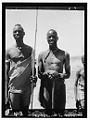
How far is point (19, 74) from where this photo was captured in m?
1.86

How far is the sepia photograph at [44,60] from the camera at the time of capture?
1846 millimetres

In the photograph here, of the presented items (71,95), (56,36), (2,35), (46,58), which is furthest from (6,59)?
(71,95)

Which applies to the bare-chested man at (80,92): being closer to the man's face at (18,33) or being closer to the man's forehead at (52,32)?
the man's forehead at (52,32)

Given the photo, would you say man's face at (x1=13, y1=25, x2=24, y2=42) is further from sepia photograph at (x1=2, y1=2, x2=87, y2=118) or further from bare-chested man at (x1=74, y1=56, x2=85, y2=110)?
bare-chested man at (x1=74, y1=56, x2=85, y2=110)

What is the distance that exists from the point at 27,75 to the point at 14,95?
0.18 meters

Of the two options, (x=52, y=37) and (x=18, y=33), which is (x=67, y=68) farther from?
(x=18, y=33)

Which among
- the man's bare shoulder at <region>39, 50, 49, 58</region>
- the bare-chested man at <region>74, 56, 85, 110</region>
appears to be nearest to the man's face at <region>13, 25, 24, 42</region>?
the man's bare shoulder at <region>39, 50, 49, 58</region>

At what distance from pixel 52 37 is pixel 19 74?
0.38m

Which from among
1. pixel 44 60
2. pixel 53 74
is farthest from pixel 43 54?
pixel 53 74

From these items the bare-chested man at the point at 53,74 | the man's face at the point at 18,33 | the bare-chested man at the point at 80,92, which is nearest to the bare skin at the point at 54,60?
the bare-chested man at the point at 53,74

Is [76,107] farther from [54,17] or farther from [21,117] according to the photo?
[54,17]

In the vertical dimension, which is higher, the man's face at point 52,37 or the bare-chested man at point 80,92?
the man's face at point 52,37

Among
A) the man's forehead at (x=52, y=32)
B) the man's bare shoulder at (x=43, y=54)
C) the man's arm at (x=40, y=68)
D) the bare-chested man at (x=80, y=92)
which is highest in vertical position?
the man's forehead at (x=52, y=32)

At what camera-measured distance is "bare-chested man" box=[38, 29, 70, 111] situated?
6.07 ft
